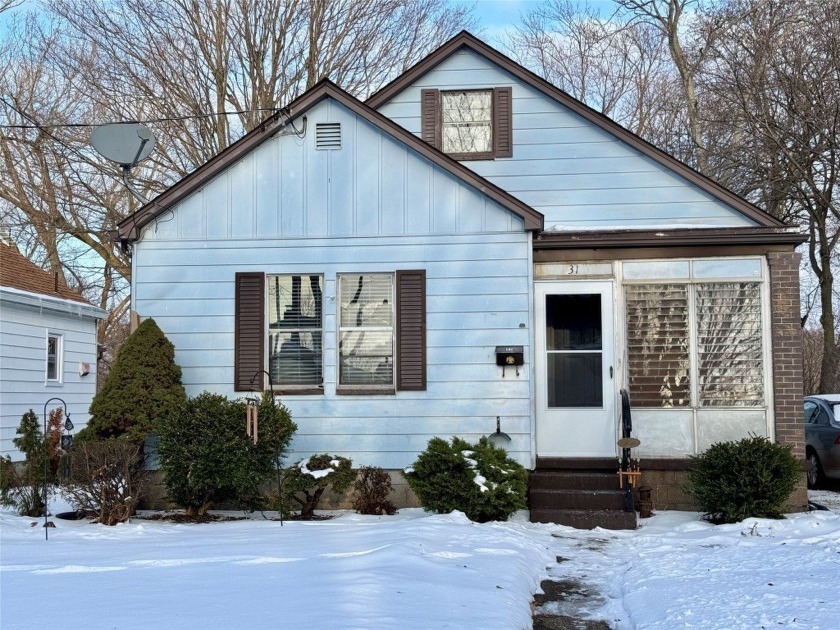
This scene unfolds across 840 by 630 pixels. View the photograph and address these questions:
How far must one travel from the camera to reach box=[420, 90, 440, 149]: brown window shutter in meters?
13.3

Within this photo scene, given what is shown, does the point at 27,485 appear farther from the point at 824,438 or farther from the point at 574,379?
the point at 824,438

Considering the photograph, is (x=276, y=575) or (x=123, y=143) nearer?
(x=276, y=575)

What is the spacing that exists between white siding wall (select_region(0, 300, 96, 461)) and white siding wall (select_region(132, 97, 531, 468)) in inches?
220

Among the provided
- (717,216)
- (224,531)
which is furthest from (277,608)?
(717,216)

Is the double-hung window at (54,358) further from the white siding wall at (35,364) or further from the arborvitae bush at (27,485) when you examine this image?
the arborvitae bush at (27,485)

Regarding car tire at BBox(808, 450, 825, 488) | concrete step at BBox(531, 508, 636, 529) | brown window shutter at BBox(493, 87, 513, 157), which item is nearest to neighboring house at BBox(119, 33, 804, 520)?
concrete step at BBox(531, 508, 636, 529)

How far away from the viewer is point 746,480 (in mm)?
9688

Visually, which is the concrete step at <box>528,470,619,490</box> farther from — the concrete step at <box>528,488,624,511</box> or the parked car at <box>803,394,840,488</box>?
the parked car at <box>803,394,840,488</box>

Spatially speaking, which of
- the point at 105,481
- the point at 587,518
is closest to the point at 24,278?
the point at 105,481

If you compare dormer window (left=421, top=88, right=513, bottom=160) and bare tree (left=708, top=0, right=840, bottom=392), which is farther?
bare tree (left=708, top=0, right=840, bottom=392)

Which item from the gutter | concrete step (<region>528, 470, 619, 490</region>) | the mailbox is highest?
the gutter

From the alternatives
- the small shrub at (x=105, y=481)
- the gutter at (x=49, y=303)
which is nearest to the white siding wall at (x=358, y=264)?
the small shrub at (x=105, y=481)

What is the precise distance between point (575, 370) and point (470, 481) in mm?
2576

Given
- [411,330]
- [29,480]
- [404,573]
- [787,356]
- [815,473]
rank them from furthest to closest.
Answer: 1. [815,473]
2. [787,356]
3. [411,330]
4. [29,480]
5. [404,573]
